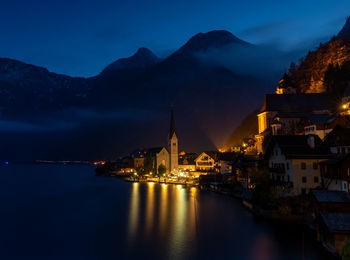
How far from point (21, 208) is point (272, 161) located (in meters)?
53.2

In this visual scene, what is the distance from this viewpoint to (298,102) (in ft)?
273

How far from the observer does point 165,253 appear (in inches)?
1219

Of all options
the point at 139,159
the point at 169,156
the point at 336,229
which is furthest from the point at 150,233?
the point at 139,159

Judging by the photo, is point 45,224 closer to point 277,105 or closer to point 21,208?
point 21,208

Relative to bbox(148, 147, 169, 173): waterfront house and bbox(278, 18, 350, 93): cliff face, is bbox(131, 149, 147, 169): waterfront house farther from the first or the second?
bbox(278, 18, 350, 93): cliff face

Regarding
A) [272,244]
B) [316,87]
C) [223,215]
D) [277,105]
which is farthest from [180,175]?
[272,244]

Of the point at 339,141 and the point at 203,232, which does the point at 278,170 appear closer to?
the point at 339,141

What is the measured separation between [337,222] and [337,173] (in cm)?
1159

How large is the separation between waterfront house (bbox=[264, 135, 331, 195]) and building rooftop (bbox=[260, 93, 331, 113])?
40.4 meters

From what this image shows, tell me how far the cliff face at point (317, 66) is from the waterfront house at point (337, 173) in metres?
66.2

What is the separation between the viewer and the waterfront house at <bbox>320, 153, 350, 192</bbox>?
3281 cm

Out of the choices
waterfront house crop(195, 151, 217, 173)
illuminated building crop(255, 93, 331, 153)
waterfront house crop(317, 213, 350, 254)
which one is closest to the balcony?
waterfront house crop(317, 213, 350, 254)

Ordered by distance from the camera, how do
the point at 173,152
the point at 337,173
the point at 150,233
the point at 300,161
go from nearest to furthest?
1. the point at 337,173
2. the point at 150,233
3. the point at 300,161
4. the point at 173,152

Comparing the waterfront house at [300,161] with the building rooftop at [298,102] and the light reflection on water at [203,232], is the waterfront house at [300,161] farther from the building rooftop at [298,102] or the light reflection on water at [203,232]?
the building rooftop at [298,102]
